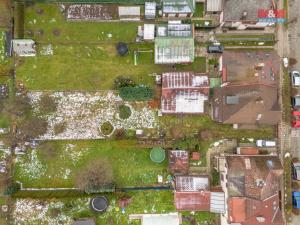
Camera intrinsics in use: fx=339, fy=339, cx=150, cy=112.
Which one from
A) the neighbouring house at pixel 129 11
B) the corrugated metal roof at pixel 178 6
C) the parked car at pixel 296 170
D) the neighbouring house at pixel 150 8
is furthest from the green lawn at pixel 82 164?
the corrugated metal roof at pixel 178 6

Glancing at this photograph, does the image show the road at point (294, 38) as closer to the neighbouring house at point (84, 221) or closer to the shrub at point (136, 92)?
the shrub at point (136, 92)

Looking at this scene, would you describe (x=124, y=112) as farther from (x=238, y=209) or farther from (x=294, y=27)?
(x=294, y=27)

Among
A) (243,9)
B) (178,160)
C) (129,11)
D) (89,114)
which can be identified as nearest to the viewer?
(243,9)

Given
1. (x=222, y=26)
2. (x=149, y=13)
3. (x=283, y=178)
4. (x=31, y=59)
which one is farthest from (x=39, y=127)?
(x=283, y=178)

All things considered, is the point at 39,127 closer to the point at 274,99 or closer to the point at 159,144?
the point at 159,144

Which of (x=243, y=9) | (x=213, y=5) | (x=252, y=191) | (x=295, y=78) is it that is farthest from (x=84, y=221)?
(x=243, y=9)

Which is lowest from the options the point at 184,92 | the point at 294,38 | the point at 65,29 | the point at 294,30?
the point at 184,92
